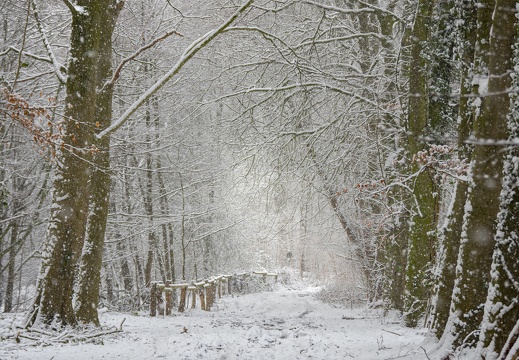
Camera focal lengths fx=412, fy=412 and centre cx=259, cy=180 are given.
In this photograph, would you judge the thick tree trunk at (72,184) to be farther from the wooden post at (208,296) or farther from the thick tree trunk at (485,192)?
the wooden post at (208,296)

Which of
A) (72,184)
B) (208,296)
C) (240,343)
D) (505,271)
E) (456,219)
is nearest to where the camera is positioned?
(505,271)

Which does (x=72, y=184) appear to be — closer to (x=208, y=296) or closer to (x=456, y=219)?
(x=456, y=219)

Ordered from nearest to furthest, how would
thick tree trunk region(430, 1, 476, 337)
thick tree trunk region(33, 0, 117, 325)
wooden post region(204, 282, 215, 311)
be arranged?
1. thick tree trunk region(430, 1, 476, 337)
2. thick tree trunk region(33, 0, 117, 325)
3. wooden post region(204, 282, 215, 311)

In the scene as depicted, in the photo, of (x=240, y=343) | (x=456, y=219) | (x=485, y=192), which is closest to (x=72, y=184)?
(x=240, y=343)

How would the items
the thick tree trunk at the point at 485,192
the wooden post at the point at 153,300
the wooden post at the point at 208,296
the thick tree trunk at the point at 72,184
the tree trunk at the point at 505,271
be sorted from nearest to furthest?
1. the tree trunk at the point at 505,271
2. the thick tree trunk at the point at 485,192
3. the thick tree trunk at the point at 72,184
4. the wooden post at the point at 153,300
5. the wooden post at the point at 208,296

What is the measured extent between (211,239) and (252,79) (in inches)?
502

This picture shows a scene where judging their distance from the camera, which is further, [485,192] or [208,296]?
[208,296]

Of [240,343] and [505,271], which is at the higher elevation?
[505,271]

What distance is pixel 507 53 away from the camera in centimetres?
435

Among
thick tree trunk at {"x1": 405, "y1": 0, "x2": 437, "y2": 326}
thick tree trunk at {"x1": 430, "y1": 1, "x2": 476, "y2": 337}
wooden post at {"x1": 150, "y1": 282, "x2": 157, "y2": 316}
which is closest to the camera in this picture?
thick tree trunk at {"x1": 430, "y1": 1, "x2": 476, "y2": 337}

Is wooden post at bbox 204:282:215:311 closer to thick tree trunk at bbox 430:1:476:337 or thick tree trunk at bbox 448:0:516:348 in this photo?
thick tree trunk at bbox 430:1:476:337

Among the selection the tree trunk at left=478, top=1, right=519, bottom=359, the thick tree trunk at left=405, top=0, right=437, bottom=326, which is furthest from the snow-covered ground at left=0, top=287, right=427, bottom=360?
the tree trunk at left=478, top=1, right=519, bottom=359

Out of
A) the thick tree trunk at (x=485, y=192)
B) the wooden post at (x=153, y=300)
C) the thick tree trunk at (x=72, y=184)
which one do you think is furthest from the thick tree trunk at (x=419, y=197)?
Result: the wooden post at (x=153, y=300)

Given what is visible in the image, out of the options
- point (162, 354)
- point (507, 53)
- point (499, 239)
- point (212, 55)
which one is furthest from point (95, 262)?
point (212, 55)
